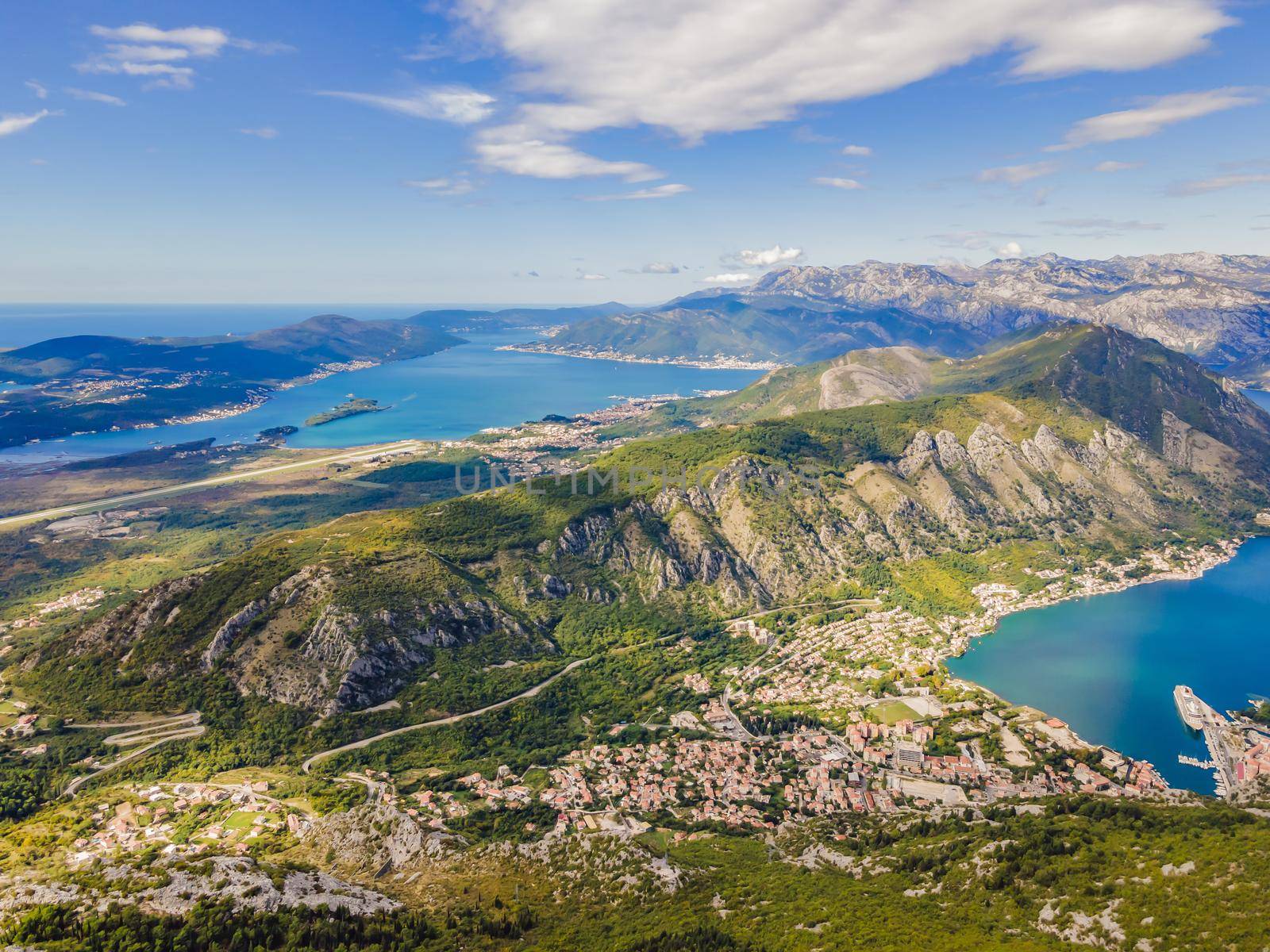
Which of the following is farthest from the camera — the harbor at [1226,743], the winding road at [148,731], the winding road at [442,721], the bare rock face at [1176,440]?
the bare rock face at [1176,440]

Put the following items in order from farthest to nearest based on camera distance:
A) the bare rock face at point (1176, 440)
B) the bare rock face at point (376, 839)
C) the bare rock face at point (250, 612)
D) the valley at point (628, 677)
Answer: the bare rock face at point (1176, 440) → the bare rock face at point (250, 612) → the valley at point (628, 677) → the bare rock face at point (376, 839)

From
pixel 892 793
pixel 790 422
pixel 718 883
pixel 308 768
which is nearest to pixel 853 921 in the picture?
pixel 718 883

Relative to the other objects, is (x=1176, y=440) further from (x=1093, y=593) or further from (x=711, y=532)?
(x=711, y=532)

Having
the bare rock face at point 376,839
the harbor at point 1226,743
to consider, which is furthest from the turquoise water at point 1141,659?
the bare rock face at point 376,839

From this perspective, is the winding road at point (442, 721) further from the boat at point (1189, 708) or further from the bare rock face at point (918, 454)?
the bare rock face at point (918, 454)

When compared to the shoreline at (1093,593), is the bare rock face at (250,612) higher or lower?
higher

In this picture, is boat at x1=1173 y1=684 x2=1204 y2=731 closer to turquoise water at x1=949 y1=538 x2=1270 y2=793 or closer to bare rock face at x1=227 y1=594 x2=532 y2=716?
turquoise water at x1=949 y1=538 x2=1270 y2=793

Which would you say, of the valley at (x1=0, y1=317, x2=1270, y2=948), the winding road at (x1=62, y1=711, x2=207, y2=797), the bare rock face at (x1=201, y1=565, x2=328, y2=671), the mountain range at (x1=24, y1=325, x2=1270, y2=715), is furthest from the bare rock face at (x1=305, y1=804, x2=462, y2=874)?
the bare rock face at (x1=201, y1=565, x2=328, y2=671)

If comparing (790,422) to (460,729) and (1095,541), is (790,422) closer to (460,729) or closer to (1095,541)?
(1095,541)
